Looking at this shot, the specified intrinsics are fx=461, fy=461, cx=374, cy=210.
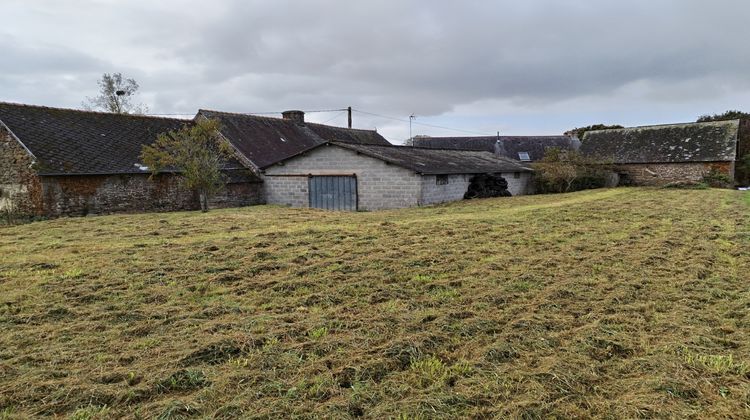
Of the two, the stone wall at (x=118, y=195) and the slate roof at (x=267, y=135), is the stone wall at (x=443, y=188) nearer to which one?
the slate roof at (x=267, y=135)

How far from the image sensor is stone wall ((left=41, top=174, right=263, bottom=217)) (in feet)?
56.4

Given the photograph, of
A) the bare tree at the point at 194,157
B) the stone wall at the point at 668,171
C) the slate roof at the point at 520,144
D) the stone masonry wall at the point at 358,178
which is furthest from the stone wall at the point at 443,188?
the slate roof at the point at 520,144

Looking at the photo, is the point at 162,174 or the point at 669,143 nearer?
the point at 162,174

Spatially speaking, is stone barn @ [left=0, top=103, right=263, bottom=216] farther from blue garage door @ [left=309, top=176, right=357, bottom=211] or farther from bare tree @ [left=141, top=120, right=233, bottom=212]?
blue garage door @ [left=309, top=176, right=357, bottom=211]

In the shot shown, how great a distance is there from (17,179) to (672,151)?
38837mm

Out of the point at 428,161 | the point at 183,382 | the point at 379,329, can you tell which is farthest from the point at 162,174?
the point at 183,382

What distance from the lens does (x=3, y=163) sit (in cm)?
1769

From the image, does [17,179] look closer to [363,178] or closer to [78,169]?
Answer: [78,169]

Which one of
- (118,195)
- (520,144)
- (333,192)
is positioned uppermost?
(520,144)

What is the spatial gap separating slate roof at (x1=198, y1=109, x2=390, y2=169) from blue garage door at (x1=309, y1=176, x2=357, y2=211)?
292 centimetres

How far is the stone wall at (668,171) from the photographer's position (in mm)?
31372

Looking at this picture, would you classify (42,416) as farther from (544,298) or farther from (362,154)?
(362,154)

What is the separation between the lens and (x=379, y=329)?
4805 millimetres

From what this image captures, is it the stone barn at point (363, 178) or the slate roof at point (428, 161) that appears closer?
the stone barn at point (363, 178)
